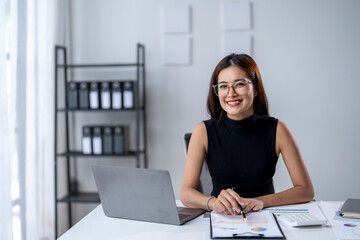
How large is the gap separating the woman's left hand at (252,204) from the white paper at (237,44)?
203cm

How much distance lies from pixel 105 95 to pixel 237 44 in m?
1.19

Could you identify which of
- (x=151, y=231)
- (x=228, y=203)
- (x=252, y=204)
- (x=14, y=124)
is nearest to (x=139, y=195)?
(x=151, y=231)

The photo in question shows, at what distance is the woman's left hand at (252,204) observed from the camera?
1.34m

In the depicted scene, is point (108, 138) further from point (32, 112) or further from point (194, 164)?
point (194, 164)

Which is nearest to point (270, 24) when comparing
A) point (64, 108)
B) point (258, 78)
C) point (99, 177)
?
point (258, 78)

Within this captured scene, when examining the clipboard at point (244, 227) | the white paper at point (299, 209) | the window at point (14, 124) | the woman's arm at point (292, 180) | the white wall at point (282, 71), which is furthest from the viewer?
the white wall at point (282, 71)

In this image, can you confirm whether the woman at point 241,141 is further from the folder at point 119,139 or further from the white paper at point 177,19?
the white paper at point 177,19

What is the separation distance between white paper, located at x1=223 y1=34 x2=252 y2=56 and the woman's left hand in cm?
203

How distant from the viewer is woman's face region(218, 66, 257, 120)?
5.57 feet

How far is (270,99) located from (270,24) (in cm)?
64


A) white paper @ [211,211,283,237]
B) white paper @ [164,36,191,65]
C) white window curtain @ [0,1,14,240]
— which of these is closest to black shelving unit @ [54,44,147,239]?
white paper @ [164,36,191,65]

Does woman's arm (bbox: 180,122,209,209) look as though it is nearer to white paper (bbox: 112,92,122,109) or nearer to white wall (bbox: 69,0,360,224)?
white paper (bbox: 112,92,122,109)

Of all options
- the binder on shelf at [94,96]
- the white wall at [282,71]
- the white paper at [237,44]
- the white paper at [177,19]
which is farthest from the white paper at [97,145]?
the white paper at [237,44]

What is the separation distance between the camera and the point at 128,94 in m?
3.07
